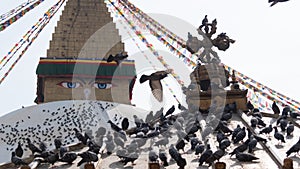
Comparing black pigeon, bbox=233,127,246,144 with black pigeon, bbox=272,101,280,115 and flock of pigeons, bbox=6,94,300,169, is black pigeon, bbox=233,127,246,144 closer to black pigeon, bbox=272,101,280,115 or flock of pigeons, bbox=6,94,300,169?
flock of pigeons, bbox=6,94,300,169

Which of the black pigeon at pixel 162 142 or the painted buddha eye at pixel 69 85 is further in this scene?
the painted buddha eye at pixel 69 85

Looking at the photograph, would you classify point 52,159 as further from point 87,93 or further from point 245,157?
point 87,93

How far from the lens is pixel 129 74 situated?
81.4 feet

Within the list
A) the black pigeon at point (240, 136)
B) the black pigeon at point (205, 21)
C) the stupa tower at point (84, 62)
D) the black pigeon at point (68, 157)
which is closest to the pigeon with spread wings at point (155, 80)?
the black pigeon at point (205, 21)

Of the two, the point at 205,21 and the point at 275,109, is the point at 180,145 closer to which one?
the point at 275,109

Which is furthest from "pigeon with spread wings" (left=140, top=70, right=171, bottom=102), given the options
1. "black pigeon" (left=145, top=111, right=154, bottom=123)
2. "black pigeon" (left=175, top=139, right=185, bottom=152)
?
"black pigeon" (left=175, top=139, right=185, bottom=152)

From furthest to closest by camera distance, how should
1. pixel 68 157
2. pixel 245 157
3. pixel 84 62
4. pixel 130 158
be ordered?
pixel 84 62 < pixel 68 157 < pixel 130 158 < pixel 245 157

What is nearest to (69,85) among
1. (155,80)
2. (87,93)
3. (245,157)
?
(87,93)

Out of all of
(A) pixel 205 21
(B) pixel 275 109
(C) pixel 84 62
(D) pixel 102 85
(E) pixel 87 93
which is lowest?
(E) pixel 87 93

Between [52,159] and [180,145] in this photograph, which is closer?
[52,159]

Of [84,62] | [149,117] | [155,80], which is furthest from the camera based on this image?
[84,62]

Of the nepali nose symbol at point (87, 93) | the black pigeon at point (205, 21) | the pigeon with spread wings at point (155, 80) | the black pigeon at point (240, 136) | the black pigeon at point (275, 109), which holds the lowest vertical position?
the nepali nose symbol at point (87, 93)

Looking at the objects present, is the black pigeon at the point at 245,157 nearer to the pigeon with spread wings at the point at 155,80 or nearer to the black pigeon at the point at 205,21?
the pigeon with spread wings at the point at 155,80

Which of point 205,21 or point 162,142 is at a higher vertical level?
point 205,21
